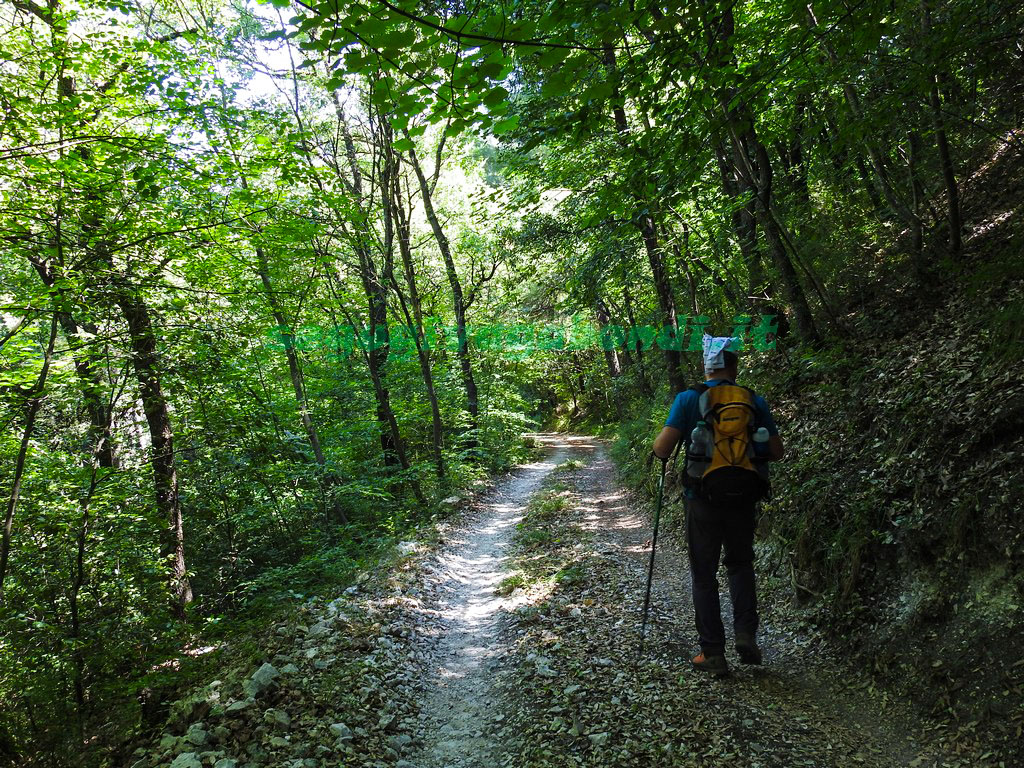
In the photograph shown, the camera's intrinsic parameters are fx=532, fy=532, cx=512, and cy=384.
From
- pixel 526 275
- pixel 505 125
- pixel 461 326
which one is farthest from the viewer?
pixel 461 326

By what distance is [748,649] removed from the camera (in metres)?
3.94

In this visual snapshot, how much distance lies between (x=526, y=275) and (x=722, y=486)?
30.3 feet

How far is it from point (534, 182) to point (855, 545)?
8.18 metres

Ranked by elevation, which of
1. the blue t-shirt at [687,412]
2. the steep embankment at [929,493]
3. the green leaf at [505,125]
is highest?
the green leaf at [505,125]

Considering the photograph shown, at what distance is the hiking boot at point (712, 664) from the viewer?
3941 mm

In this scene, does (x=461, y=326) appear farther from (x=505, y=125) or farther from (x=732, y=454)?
(x=505, y=125)

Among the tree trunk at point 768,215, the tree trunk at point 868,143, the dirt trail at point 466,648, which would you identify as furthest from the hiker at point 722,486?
the tree trunk at point 768,215

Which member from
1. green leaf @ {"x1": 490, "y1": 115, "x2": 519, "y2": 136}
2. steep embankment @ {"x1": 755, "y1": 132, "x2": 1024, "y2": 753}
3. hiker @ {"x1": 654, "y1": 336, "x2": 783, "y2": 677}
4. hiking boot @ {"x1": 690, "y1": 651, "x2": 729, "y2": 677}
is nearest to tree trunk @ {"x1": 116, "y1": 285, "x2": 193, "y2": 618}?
green leaf @ {"x1": 490, "y1": 115, "x2": 519, "y2": 136}

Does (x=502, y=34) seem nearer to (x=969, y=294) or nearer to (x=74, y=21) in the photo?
(x=969, y=294)

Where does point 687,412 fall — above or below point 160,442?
below

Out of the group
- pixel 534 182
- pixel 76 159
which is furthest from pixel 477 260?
pixel 76 159

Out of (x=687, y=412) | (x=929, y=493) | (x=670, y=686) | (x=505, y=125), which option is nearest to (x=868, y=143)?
(x=929, y=493)

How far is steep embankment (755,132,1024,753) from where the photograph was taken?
3.14 meters

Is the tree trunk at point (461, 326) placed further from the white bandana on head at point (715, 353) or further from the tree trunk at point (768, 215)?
the white bandana on head at point (715, 353)
